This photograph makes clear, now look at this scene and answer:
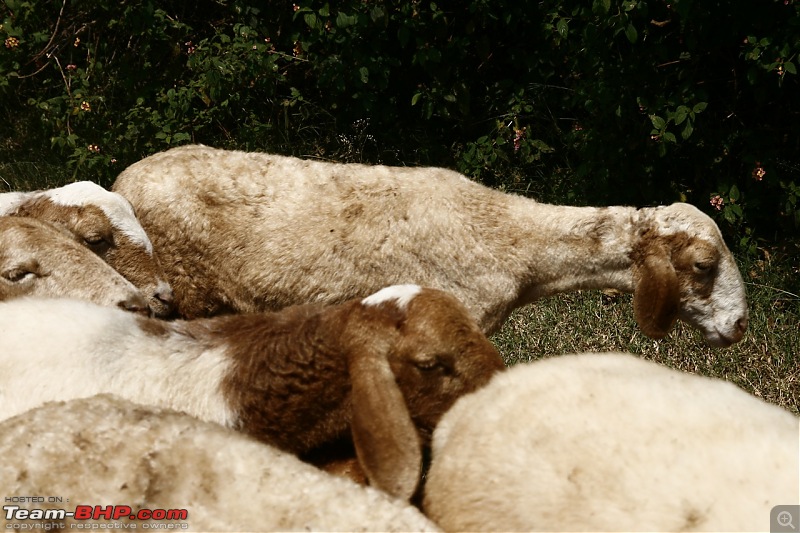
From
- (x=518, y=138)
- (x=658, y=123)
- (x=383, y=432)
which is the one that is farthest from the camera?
(x=518, y=138)

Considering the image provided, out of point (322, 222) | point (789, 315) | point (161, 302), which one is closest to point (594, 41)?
point (789, 315)

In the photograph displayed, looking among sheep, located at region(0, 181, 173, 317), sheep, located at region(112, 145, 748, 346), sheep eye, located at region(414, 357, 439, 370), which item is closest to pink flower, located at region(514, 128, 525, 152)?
sheep, located at region(112, 145, 748, 346)

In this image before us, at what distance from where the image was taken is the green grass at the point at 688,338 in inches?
220

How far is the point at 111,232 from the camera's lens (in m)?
4.76

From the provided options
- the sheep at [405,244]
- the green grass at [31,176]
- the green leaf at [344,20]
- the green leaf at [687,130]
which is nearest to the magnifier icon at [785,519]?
the sheep at [405,244]

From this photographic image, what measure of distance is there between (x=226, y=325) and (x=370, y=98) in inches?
171

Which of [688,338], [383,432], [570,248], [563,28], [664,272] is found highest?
[383,432]

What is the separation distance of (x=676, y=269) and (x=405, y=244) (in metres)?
1.40

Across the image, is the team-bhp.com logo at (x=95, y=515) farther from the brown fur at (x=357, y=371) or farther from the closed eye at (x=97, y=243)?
the closed eye at (x=97, y=243)

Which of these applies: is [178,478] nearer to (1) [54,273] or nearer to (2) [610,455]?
(2) [610,455]

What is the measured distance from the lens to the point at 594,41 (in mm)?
6637

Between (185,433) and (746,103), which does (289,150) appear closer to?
(746,103)
